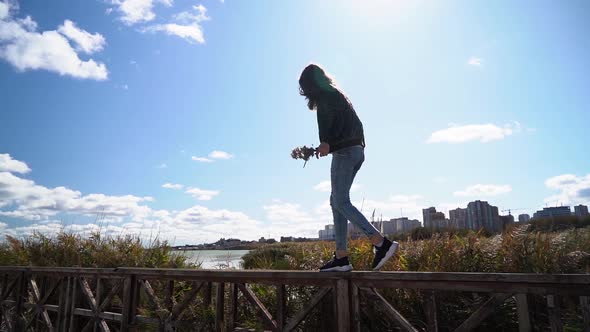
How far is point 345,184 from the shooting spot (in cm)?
409

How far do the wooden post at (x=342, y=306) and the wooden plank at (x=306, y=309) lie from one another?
0.19 metres

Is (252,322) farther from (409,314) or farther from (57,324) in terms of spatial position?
(57,324)

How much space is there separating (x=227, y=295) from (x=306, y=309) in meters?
2.18

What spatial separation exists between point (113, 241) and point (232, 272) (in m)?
5.60

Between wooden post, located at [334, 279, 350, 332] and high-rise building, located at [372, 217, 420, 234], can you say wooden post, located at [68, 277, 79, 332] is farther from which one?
high-rise building, located at [372, 217, 420, 234]

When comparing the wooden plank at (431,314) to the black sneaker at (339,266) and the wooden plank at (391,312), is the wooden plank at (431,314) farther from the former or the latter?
the black sneaker at (339,266)

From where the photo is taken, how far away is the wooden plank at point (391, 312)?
12.2 feet

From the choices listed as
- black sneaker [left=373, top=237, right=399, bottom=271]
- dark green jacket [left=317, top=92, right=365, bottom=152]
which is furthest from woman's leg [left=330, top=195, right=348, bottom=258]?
dark green jacket [left=317, top=92, right=365, bottom=152]

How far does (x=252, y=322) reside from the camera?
16.8ft

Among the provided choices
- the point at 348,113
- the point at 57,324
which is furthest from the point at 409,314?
the point at 57,324

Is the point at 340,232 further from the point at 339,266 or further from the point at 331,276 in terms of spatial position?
the point at 331,276

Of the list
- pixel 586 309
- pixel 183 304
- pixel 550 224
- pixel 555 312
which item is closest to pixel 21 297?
pixel 183 304

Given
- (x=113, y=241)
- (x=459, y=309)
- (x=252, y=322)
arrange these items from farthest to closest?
(x=113, y=241) < (x=252, y=322) < (x=459, y=309)

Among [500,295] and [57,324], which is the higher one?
[500,295]
